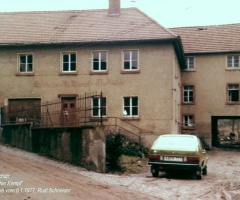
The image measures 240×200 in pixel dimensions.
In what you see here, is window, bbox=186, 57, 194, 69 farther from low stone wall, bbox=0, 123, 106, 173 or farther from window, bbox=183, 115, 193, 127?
low stone wall, bbox=0, 123, 106, 173

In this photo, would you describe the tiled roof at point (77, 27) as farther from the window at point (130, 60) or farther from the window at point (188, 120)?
the window at point (188, 120)

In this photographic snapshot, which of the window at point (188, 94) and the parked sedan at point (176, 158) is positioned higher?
the window at point (188, 94)

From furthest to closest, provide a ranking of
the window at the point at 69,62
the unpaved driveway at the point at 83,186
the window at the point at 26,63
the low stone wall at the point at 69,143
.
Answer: the window at the point at 26,63
the window at the point at 69,62
the low stone wall at the point at 69,143
the unpaved driveway at the point at 83,186

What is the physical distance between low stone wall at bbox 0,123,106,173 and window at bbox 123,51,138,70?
9.85 m

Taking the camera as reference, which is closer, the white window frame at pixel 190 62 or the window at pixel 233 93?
the window at pixel 233 93

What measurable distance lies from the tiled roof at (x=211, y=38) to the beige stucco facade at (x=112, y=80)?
11333mm

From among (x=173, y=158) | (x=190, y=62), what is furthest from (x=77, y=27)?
(x=173, y=158)

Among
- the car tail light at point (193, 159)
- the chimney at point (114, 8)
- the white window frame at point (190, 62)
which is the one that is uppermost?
the chimney at point (114, 8)

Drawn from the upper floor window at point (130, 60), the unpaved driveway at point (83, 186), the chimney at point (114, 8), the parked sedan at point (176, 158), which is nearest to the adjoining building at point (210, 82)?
the chimney at point (114, 8)

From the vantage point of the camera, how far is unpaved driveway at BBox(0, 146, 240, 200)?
9.52 meters

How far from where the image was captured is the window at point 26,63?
94.9 ft

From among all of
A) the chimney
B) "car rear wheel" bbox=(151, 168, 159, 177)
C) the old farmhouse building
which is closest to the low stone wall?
Result: "car rear wheel" bbox=(151, 168, 159, 177)

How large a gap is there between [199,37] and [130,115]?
15763 millimetres

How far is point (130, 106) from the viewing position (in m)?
27.5
